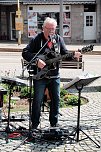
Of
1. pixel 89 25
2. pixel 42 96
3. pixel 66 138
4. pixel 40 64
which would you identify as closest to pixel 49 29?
pixel 40 64

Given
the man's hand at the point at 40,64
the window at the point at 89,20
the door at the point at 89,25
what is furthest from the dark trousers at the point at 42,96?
the window at the point at 89,20

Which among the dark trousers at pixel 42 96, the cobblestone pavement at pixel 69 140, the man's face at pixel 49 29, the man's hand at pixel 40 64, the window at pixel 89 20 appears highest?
the window at pixel 89 20

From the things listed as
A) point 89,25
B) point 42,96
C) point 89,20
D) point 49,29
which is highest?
point 89,20

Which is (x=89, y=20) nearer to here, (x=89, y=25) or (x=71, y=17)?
(x=89, y=25)

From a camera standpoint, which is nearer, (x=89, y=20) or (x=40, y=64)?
(x=40, y=64)

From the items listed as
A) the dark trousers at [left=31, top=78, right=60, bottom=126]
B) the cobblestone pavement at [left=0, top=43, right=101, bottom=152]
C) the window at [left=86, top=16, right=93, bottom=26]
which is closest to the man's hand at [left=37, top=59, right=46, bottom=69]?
the dark trousers at [left=31, top=78, right=60, bottom=126]

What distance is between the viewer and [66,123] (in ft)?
26.3

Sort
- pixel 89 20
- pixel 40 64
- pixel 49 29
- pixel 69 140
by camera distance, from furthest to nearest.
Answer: pixel 89 20 → pixel 69 140 → pixel 49 29 → pixel 40 64

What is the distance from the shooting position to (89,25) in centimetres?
3338

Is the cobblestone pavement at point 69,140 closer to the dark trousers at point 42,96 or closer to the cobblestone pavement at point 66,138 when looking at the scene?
the cobblestone pavement at point 66,138

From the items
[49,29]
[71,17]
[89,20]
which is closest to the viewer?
[49,29]

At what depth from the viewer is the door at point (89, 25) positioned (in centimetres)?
3328

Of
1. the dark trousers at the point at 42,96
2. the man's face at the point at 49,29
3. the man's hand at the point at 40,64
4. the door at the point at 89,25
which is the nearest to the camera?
the man's hand at the point at 40,64

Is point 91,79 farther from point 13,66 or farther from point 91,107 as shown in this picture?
point 13,66
